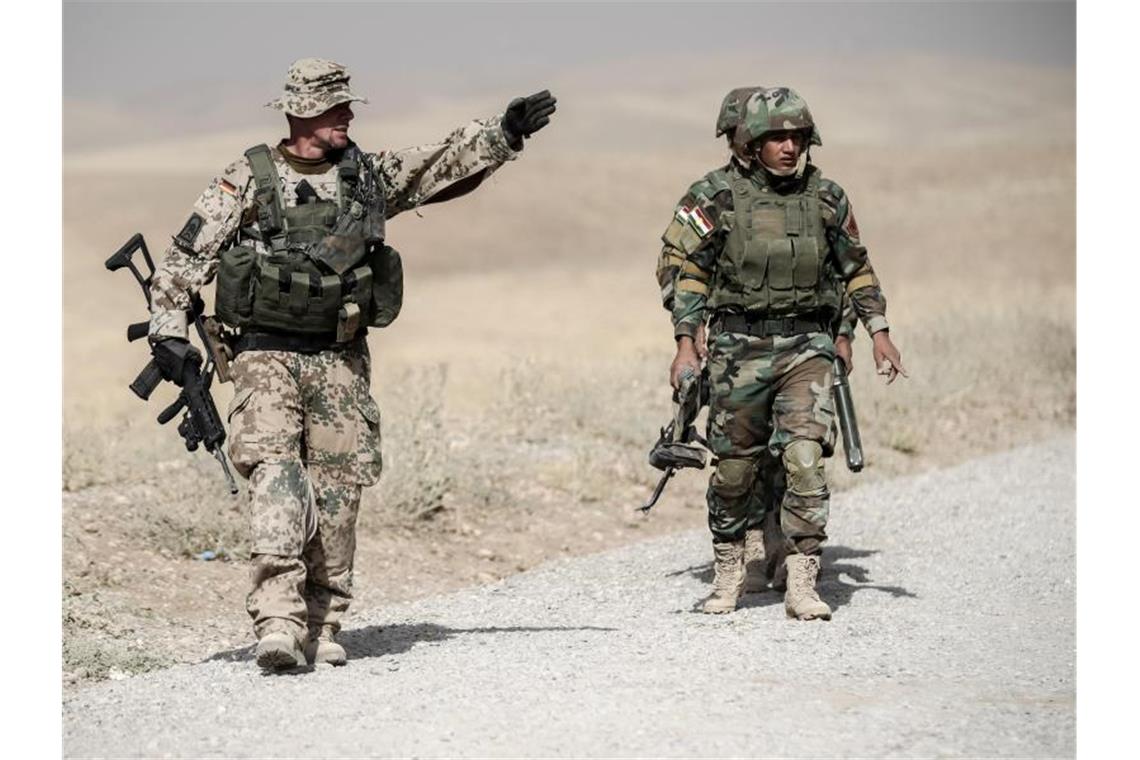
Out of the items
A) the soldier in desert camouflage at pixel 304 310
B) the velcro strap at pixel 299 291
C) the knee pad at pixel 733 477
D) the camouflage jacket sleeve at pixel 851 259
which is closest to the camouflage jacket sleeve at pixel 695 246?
the camouflage jacket sleeve at pixel 851 259

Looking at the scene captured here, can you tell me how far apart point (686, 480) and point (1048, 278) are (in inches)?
837

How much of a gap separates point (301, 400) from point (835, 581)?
323 cm

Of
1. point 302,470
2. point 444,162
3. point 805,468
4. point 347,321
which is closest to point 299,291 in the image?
point 347,321

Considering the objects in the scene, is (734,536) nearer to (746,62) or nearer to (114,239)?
(114,239)

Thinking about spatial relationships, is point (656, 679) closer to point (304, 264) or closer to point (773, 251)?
point (304, 264)

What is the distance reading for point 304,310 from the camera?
7527 millimetres

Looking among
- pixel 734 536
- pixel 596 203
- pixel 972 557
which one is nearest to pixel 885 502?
pixel 972 557

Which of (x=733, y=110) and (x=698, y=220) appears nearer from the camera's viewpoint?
(x=698, y=220)

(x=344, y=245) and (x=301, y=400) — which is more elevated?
(x=344, y=245)

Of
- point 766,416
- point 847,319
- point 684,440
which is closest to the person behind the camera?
point 766,416

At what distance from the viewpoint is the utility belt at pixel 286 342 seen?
7.64 metres

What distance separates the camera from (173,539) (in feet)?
35.6

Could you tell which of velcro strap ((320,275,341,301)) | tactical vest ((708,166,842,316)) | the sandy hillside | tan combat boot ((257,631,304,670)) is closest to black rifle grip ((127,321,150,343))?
velcro strap ((320,275,341,301))

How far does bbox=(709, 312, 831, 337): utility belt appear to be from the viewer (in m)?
8.71
